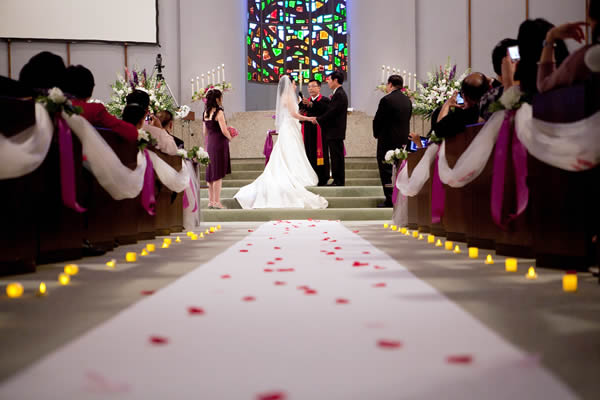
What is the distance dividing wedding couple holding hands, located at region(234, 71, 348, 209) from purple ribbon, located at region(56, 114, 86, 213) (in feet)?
15.9

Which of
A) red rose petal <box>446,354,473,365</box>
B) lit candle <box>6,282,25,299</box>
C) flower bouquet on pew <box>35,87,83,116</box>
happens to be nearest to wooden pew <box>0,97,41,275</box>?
flower bouquet on pew <box>35,87,83,116</box>

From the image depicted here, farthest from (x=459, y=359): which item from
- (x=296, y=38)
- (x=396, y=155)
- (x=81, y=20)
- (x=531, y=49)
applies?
(x=296, y=38)

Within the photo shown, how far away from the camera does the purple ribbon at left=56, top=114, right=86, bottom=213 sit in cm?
319

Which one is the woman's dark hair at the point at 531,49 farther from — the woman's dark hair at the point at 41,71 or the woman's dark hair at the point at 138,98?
the woman's dark hair at the point at 138,98

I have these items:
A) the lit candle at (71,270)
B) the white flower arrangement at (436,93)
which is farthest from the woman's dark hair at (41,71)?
the white flower arrangement at (436,93)

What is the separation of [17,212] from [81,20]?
10.8 m

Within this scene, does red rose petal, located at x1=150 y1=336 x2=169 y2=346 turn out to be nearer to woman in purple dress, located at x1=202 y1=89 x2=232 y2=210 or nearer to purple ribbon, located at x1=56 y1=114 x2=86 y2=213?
purple ribbon, located at x1=56 y1=114 x2=86 y2=213

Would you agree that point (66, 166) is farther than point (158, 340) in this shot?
Yes

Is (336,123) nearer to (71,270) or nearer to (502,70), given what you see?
(502,70)

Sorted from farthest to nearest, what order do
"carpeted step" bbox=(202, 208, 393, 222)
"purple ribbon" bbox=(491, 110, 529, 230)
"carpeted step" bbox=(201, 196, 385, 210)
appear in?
1. "carpeted step" bbox=(201, 196, 385, 210)
2. "carpeted step" bbox=(202, 208, 393, 222)
3. "purple ribbon" bbox=(491, 110, 529, 230)

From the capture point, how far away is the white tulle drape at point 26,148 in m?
2.59

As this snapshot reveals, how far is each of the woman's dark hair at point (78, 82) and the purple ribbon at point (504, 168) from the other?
2.72 m

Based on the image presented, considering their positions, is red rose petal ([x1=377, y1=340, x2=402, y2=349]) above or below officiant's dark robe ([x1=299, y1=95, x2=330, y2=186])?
below

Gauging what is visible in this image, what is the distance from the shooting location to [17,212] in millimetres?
2789
